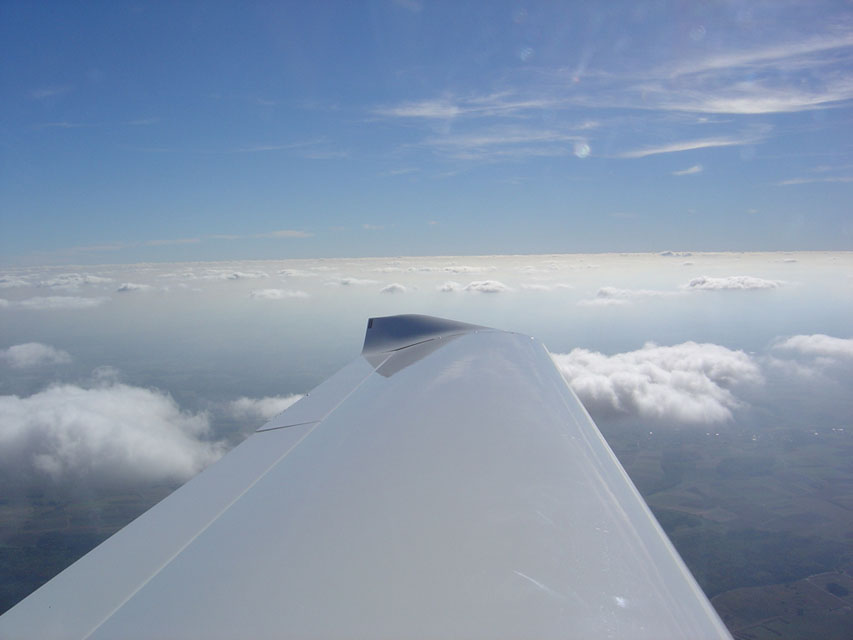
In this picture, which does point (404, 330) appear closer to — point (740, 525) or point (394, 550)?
point (394, 550)

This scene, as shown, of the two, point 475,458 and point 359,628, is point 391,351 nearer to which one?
point 475,458

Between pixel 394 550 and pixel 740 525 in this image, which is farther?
pixel 740 525

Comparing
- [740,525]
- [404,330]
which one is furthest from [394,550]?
[740,525]

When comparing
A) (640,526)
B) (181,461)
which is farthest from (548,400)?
(181,461)

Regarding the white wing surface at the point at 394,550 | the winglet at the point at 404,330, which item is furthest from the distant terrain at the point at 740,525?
the white wing surface at the point at 394,550

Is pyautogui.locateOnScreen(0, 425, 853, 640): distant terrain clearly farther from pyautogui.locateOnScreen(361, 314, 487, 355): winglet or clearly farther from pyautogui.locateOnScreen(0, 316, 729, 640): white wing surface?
pyautogui.locateOnScreen(0, 316, 729, 640): white wing surface
